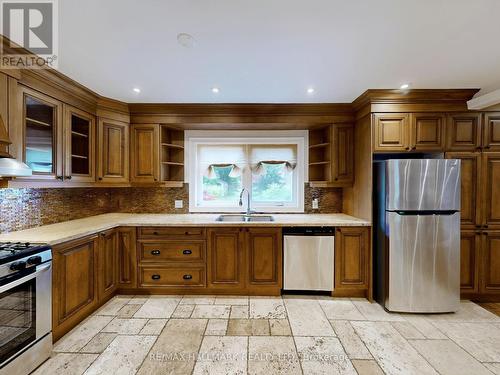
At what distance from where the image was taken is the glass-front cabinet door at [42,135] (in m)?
2.16

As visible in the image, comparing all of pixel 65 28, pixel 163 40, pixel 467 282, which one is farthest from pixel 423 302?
pixel 65 28

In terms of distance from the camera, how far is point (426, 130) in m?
2.79

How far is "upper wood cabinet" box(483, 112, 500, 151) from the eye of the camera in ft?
9.11

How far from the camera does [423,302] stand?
101 inches

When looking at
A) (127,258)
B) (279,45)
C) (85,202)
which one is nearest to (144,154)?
(85,202)

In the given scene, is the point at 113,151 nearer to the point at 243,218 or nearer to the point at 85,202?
the point at 85,202

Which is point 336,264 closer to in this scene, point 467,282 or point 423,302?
point 423,302

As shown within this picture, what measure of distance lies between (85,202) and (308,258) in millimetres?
3010

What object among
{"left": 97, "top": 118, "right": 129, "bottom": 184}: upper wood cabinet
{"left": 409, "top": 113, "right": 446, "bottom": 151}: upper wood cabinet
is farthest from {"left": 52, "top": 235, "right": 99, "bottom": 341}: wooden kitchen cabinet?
{"left": 409, "top": 113, "right": 446, "bottom": 151}: upper wood cabinet

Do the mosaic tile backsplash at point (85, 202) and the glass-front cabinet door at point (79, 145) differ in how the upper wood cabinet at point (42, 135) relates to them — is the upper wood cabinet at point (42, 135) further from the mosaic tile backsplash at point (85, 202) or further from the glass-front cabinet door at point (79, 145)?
the mosaic tile backsplash at point (85, 202)

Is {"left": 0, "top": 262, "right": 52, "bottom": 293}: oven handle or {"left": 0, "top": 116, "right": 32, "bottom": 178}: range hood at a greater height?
{"left": 0, "top": 116, "right": 32, "bottom": 178}: range hood

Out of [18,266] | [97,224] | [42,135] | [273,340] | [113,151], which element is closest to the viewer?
[18,266]

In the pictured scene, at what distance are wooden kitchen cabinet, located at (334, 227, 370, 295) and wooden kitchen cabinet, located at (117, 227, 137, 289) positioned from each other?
8.14ft

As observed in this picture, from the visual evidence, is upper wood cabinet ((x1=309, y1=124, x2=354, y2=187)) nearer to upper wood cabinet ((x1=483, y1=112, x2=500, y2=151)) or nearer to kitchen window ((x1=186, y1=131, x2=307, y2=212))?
kitchen window ((x1=186, y1=131, x2=307, y2=212))
